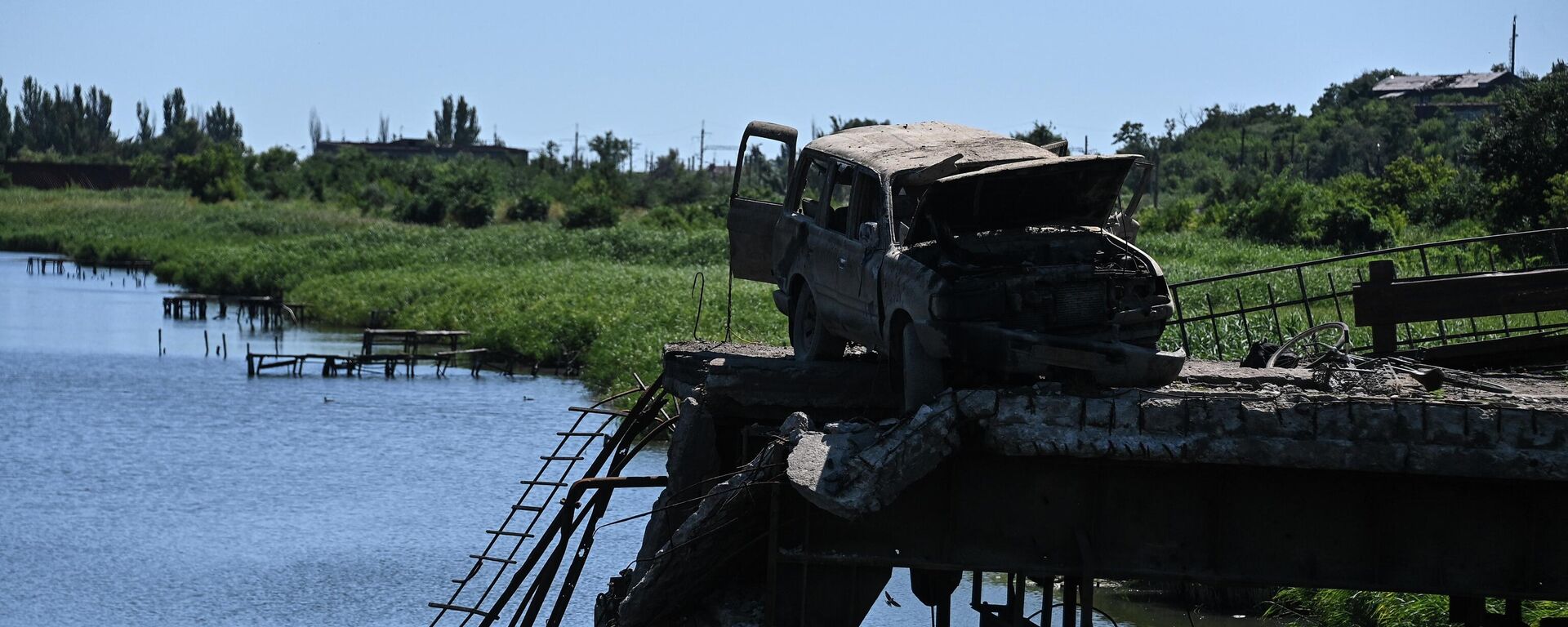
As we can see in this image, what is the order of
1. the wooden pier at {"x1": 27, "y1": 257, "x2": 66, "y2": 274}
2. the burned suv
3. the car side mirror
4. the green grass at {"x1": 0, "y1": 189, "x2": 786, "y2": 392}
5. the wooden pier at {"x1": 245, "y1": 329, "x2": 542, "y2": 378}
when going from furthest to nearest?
the wooden pier at {"x1": 27, "y1": 257, "x2": 66, "y2": 274} < the wooden pier at {"x1": 245, "y1": 329, "x2": 542, "y2": 378} < the green grass at {"x1": 0, "y1": 189, "x2": 786, "y2": 392} < the car side mirror < the burned suv

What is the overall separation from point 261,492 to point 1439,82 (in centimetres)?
10938

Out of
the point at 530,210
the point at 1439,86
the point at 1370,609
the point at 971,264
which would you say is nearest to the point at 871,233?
the point at 971,264

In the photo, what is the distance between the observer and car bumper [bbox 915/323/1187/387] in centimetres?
1084

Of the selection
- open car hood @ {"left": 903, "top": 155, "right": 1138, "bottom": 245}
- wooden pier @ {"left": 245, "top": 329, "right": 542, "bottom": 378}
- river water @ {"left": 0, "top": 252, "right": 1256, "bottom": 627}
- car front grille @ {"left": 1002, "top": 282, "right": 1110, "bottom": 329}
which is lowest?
river water @ {"left": 0, "top": 252, "right": 1256, "bottom": 627}

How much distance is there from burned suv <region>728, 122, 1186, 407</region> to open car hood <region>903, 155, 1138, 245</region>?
12 millimetres

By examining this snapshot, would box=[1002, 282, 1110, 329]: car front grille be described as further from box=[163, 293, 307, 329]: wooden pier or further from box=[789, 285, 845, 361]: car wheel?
box=[163, 293, 307, 329]: wooden pier

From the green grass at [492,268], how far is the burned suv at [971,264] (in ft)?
51.2

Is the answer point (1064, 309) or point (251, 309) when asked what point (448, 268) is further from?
point (1064, 309)

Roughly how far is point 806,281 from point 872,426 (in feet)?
10.4

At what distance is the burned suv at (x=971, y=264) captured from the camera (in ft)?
36.4

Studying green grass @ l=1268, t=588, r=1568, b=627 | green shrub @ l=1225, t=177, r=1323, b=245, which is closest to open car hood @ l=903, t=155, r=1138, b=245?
green grass @ l=1268, t=588, r=1568, b=627

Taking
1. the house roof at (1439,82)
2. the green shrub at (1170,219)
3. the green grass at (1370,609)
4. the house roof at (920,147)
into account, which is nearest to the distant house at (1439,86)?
the house roof at (1439,82)

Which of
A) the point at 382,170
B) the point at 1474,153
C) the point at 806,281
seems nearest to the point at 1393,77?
the point at 382,170

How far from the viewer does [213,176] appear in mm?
125062
